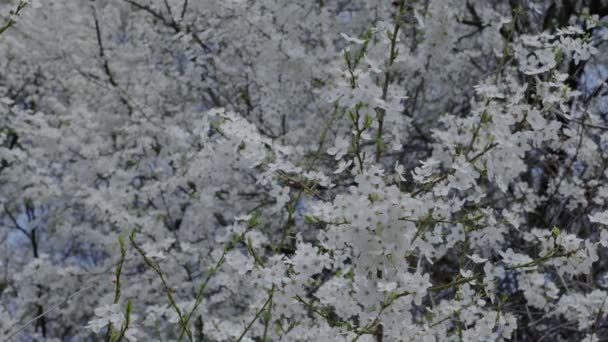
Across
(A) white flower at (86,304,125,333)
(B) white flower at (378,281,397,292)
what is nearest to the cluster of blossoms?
(B) white flower at (378,281,397,292)

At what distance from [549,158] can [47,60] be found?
237 inches

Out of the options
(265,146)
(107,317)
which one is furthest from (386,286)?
(265,146)

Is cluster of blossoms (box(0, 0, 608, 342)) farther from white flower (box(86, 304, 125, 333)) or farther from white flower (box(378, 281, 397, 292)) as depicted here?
white flower (box(86, 304, 125, 333))

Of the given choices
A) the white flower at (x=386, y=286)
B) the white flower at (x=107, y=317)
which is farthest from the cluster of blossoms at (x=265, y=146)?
the white flower at (x=107, y=317)

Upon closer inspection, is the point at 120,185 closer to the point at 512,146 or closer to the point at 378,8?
the point at 378,8

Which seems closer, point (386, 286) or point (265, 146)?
point (386, 286)

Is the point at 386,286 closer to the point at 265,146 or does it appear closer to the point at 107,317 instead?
the point at 107,317

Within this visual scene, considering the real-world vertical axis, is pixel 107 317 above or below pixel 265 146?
below

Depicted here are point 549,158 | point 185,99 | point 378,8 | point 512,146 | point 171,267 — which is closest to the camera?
point 512,146

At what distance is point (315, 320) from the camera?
3.43 meters

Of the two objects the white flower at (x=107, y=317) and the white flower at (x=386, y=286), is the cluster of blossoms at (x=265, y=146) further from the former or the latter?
the white flower at (x=107, y=317)

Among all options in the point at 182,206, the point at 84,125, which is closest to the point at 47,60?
→ the point at 84,125

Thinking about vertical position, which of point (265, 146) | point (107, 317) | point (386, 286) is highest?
point (265, 146)

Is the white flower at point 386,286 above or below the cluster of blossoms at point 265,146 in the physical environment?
below
